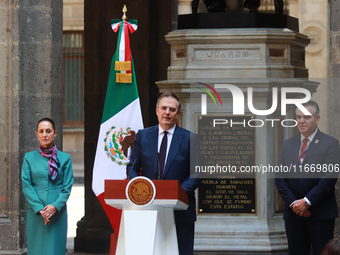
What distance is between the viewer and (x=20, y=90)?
692cm

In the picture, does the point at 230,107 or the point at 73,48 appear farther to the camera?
the point at 73,48

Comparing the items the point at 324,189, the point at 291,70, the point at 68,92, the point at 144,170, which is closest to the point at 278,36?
the point at 291,70

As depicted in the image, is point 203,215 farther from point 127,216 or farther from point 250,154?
point 127,216

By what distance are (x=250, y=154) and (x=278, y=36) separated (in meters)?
1.35

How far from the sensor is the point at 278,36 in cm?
685

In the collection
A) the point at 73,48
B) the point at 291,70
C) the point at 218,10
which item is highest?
the point at 73,48

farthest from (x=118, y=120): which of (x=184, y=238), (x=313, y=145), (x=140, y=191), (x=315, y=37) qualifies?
(x=315, y=37)

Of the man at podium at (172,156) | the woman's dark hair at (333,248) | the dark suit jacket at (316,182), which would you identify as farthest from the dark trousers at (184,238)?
the woman's dark hair at (333,248)

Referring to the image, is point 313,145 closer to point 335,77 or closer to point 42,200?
point 335,77

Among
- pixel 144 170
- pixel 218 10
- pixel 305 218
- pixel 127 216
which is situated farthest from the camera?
pixel 218 10

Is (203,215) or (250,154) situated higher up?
(250,154)

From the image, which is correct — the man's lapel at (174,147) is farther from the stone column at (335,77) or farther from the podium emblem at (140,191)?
the stone column at (335,77)

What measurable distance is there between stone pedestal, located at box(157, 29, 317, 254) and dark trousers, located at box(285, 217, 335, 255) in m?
0.90

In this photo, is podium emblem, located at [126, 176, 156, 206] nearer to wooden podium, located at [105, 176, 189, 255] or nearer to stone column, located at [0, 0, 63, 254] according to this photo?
wooden podium, located at [105, 176, 189, 255]
